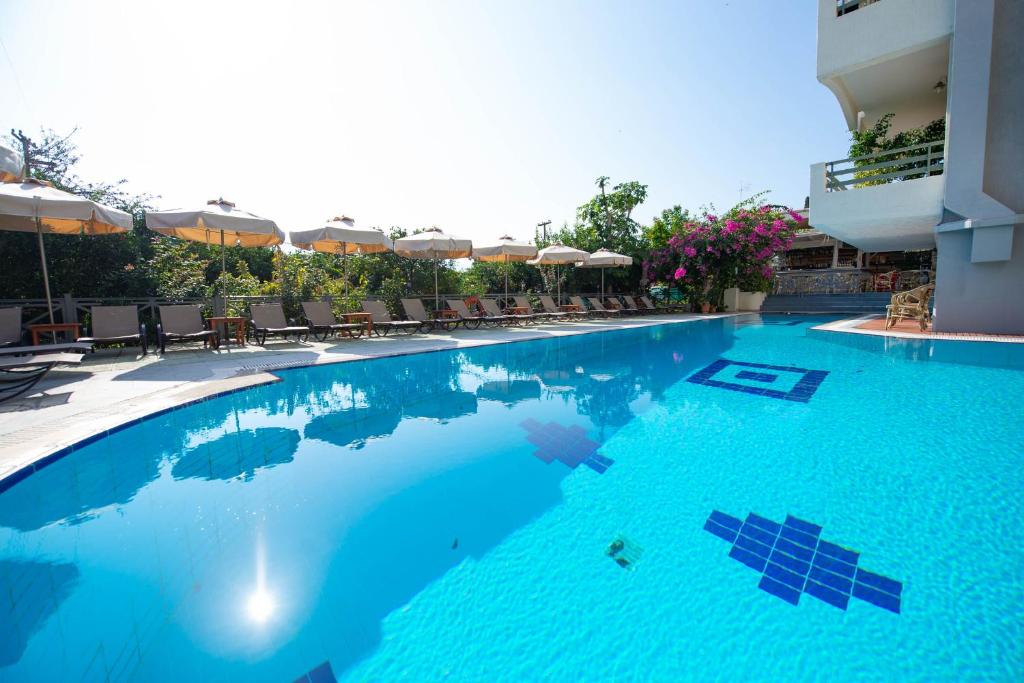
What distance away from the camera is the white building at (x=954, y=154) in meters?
8.27

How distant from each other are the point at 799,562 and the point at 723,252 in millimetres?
17813

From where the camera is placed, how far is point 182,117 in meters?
10.1

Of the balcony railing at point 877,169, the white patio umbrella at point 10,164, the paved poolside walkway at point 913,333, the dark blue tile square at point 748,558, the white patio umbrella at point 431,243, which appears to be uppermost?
the balcony railing at point 877,169

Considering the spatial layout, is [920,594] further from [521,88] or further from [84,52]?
[84,52]

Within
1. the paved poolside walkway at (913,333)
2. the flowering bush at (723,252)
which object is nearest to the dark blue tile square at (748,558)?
the paved poolside walkway at (913,333)

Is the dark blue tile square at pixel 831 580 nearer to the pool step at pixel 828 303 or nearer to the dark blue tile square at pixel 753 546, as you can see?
the dark blue tile square at pixel 753 546

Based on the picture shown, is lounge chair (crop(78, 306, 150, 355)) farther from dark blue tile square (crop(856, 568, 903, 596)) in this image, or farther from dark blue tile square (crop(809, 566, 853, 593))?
dark blue tile square (crop(856, 568, 903, 596))

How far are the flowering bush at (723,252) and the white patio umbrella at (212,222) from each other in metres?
15.5

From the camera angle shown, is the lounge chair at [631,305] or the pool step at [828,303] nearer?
the pool step at [828,303]

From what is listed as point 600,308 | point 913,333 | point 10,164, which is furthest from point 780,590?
point 600,308

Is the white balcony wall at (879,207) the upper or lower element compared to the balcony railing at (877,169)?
lower

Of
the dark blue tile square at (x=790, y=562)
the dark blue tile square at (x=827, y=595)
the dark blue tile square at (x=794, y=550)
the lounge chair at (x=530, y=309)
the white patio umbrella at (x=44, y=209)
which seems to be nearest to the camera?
the dark blue tile square at (x=827, y=595)

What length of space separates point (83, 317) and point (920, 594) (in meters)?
11.7

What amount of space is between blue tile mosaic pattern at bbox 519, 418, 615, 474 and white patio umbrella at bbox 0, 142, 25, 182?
6.09 m
